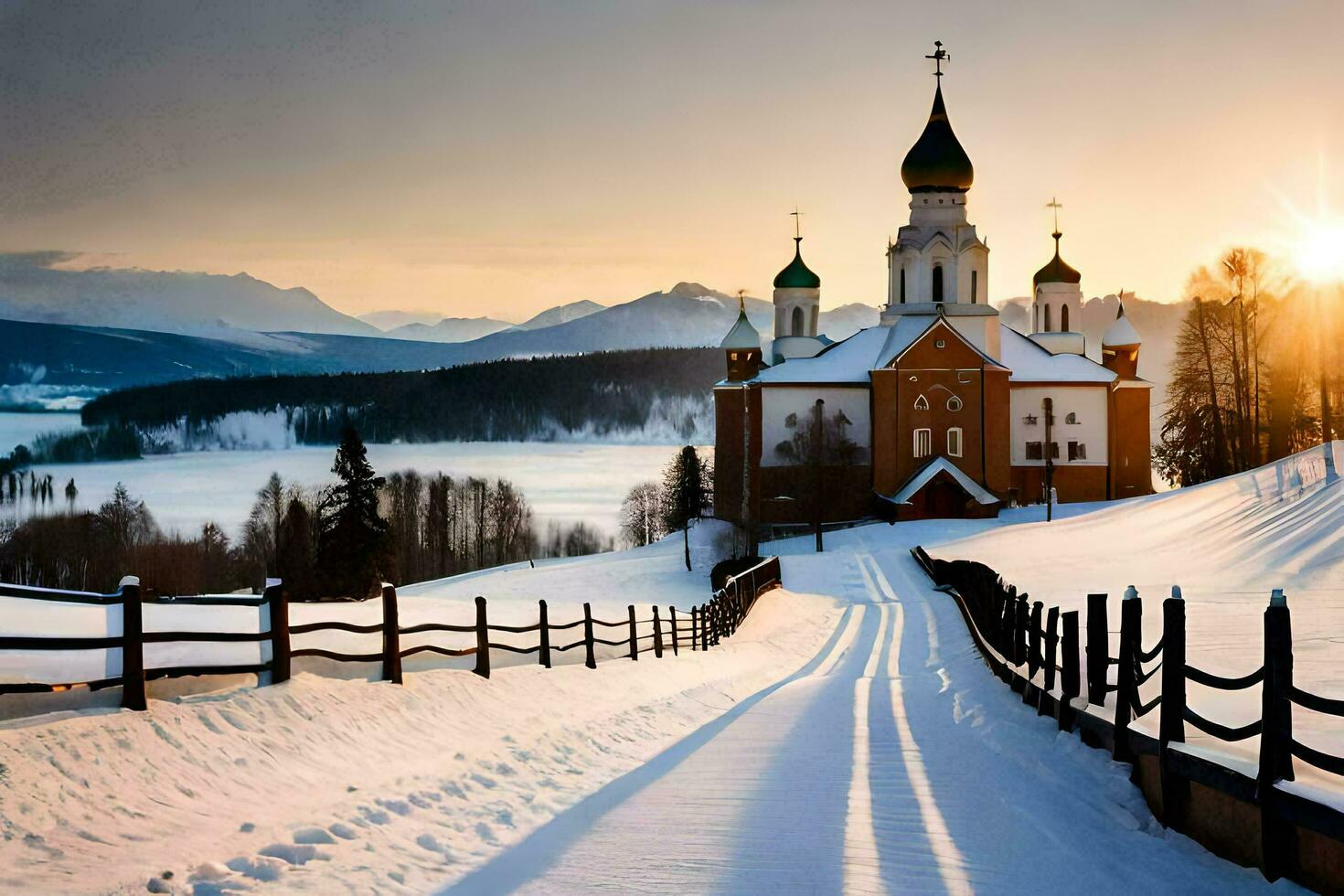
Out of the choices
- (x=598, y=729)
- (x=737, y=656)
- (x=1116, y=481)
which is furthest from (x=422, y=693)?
(x=1116, y=481)

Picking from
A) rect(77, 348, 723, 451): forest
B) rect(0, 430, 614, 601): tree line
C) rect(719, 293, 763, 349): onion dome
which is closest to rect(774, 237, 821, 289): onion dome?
rect(719, 293, 763, 349): onion dome

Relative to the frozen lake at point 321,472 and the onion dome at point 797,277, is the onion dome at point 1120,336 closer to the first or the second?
the onion dome at point 797,277

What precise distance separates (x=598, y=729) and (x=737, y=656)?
34.8 ft

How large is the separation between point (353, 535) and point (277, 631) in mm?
41903

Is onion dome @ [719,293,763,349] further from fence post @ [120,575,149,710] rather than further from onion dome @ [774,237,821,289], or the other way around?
fence post @ [120,575,149,710]

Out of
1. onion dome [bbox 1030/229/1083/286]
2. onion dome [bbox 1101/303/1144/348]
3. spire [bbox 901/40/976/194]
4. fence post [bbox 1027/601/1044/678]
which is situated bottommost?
fence post [bbox 1027/601/1044/678]

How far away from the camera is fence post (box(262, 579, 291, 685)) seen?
33.3 ft

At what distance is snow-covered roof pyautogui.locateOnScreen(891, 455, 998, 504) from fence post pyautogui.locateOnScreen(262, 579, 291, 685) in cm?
4927

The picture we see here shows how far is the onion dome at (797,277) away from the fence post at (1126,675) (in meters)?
62.2

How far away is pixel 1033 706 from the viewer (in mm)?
12453

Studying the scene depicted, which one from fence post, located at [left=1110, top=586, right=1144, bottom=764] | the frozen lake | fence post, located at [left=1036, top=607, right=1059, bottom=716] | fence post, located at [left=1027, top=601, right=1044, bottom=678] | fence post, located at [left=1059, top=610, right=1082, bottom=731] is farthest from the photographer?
the frozen lake

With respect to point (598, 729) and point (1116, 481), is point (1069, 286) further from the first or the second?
point (598, 729)

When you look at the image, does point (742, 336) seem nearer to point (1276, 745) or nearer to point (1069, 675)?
point (1069, 675)

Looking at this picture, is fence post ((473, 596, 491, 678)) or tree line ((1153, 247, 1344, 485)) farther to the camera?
tree line ((1153, 247, 1344, 485))
